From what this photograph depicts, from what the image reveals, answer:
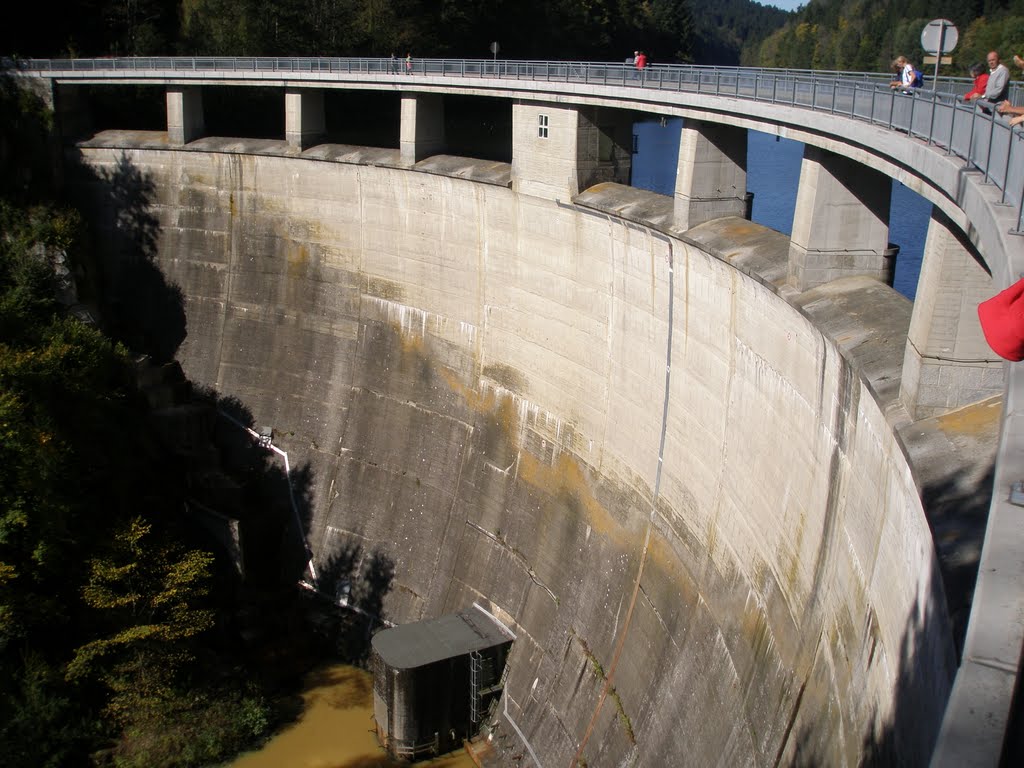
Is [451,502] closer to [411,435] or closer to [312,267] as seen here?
[411,435]

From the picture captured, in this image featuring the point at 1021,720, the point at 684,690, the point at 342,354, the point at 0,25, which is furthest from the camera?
the point at 0,25

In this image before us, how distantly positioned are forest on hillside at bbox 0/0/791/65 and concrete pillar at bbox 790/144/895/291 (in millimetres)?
27130

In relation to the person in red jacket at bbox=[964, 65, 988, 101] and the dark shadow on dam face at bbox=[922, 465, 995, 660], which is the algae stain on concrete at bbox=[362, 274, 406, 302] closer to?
the person in red jacket at bbox=[964, 65, 988, 101]

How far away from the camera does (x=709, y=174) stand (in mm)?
16531

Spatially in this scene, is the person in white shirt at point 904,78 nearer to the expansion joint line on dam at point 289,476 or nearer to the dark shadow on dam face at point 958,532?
the dark shadow on dam face at point 958,532

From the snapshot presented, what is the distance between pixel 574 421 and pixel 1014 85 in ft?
33.7

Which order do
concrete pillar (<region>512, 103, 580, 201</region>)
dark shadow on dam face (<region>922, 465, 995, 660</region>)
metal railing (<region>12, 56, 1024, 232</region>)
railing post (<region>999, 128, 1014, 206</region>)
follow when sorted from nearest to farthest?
1. dark shadow on dam face (<region>922, 465, 995, 660</region>)
2. railing post (<region>999, 128, 1014, 206</region>)
3. metal railing (<region>12, 56, 1024, 232</region>)
4. concrete pillar (<region>512, 103, 580, 201</region>)

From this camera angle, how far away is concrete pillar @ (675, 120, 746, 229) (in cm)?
1636

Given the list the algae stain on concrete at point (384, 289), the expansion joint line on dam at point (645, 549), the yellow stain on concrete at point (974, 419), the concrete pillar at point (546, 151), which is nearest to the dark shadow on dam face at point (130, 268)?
the algae stain on concrete at point (384, 289)

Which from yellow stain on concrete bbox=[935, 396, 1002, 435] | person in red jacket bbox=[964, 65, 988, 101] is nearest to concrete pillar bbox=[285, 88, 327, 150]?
person in red jacket bbox=[964, 65, 988, 101]

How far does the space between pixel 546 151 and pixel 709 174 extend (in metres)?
4.40

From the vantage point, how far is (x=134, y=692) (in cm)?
1886

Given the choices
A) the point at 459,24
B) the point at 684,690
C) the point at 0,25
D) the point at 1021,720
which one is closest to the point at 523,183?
the point at 684,690

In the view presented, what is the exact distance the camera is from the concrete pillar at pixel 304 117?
2570cm
